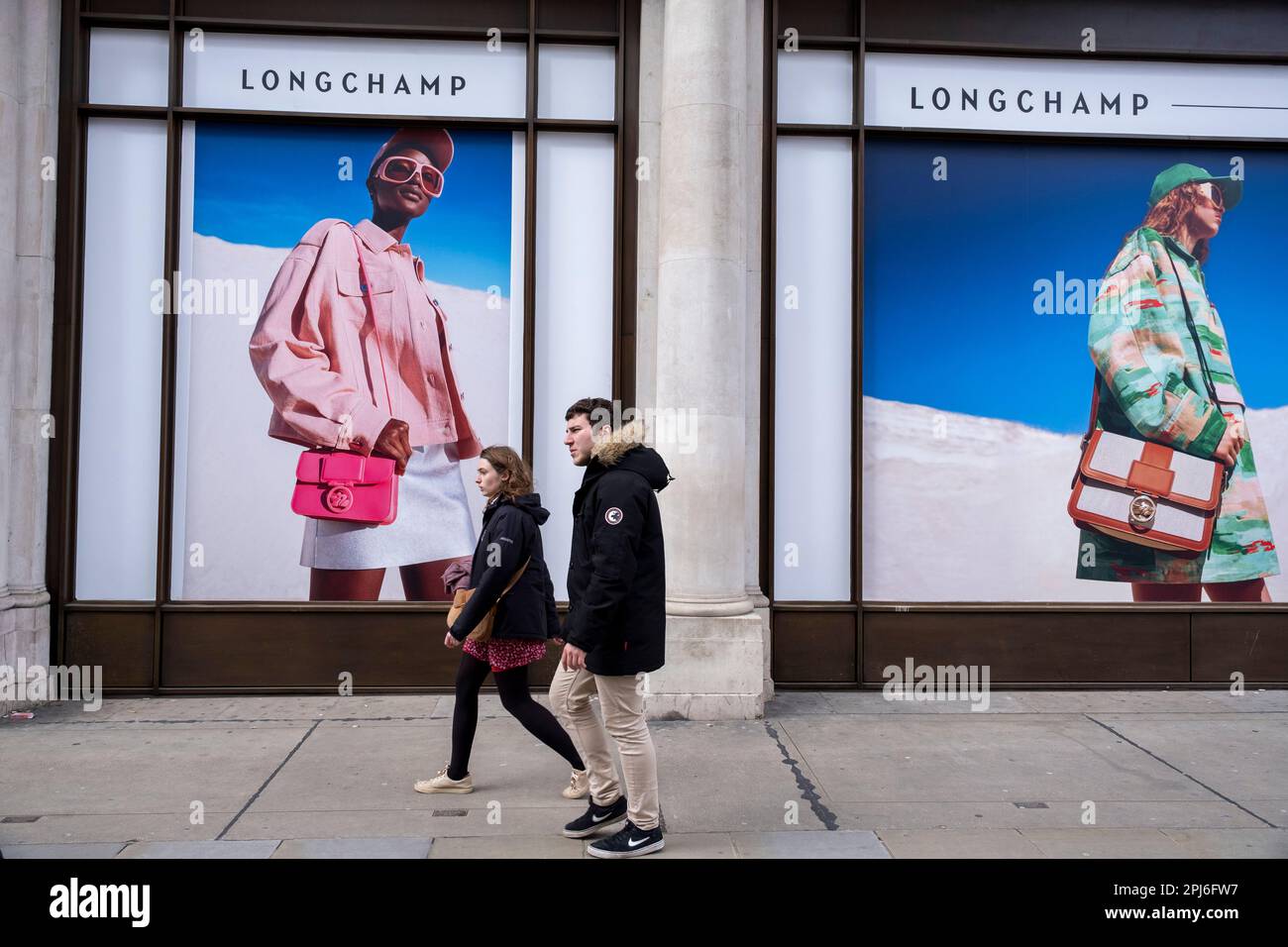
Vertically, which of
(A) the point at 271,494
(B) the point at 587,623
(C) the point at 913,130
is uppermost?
(C) the point at 913,130

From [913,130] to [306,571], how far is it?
5700mm

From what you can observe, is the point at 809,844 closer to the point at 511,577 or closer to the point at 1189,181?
the point at 511,577

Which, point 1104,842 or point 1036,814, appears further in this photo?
point 1036,814

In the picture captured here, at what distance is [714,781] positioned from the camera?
5375 mm

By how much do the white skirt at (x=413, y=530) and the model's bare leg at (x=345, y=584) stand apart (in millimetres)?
45

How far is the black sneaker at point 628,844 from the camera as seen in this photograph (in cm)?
428

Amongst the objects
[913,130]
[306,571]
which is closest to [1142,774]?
[913,130]

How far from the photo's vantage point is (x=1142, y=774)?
5.52 m

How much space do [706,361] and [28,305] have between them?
15.9 ft

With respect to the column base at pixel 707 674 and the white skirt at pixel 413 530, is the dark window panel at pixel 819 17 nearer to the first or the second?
the white skirt at pixel 413 530

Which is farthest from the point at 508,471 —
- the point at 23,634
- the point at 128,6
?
the point at 128,6

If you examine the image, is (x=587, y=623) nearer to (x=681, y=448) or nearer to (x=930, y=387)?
(x=681, y=448)

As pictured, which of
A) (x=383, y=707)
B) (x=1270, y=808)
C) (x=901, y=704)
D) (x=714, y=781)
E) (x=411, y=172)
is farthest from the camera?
(x=411, y=172)

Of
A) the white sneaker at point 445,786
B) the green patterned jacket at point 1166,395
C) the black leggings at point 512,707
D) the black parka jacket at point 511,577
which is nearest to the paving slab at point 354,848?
the white sneaker at point 445,786
